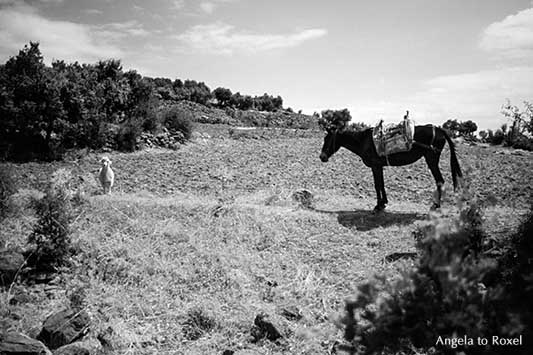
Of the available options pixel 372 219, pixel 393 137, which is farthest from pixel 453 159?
pixel 372 219

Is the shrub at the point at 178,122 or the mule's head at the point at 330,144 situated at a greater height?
the shrub at the point at 178,122

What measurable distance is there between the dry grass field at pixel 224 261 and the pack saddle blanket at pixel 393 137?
1.53 m

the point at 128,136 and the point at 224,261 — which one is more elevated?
the point at 128,136

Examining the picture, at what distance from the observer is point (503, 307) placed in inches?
92.8

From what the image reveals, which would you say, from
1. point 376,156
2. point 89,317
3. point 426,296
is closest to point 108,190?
point 89,317

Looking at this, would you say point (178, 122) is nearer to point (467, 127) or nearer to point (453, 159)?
point (453, 159)

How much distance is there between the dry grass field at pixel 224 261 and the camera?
4.28m

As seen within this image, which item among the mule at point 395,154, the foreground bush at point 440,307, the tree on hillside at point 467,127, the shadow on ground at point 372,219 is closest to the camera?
the foreground bush at point 440,307

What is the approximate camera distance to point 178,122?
846 inches

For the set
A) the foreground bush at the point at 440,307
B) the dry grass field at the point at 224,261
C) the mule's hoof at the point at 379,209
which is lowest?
the dry grass field at the point at 224,261

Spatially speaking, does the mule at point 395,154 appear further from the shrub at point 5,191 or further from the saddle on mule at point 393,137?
the shrub at point 5,191

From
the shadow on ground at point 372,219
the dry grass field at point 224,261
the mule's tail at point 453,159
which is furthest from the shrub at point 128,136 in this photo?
the mule's tail at point 453,159

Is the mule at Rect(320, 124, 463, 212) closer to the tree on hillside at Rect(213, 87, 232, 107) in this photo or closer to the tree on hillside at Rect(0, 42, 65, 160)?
the tree on hillside at Rect(0, 42, 65, 160)

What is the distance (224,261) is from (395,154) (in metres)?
4.93
